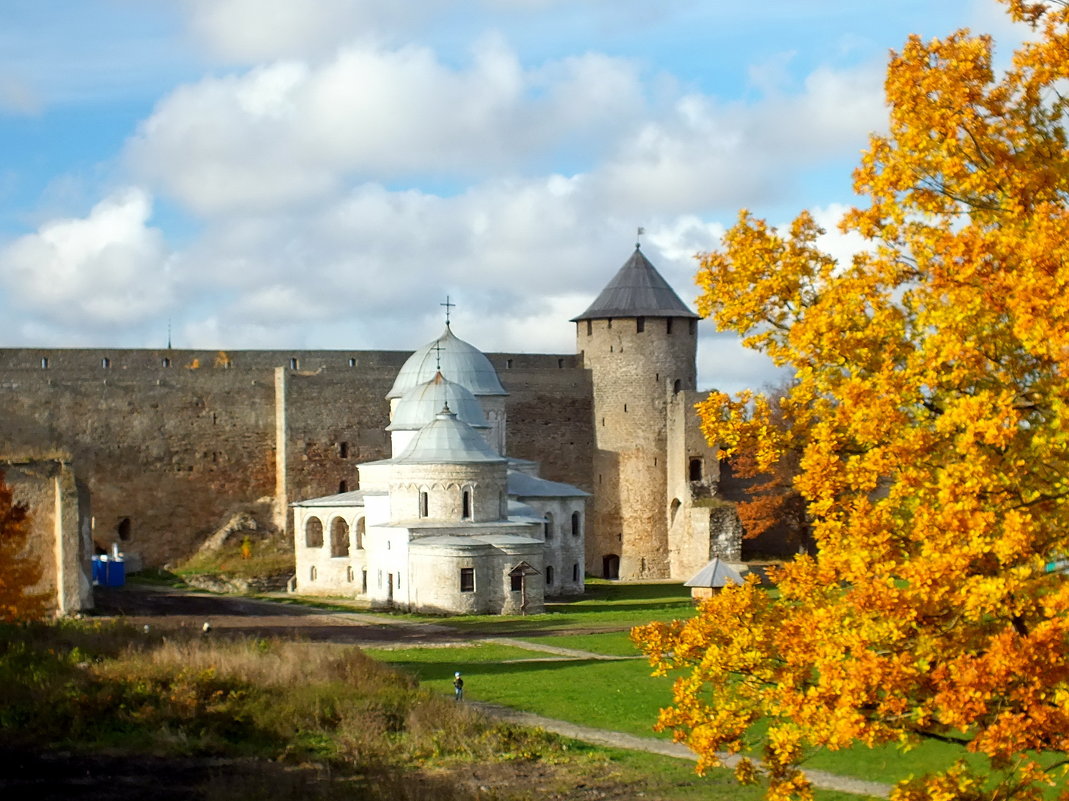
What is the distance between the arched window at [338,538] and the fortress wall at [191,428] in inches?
153

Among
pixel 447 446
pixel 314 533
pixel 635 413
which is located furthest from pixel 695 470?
pixel 314 533

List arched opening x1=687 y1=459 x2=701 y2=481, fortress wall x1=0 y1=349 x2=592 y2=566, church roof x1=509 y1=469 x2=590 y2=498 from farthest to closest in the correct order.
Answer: arched opening x1=687 y1=459 x2=701 y2=481 < fortress wall x1=0 y1=349 x2=592 y2=566 < church roof x1=509 y1=469 x2=590 y2=498

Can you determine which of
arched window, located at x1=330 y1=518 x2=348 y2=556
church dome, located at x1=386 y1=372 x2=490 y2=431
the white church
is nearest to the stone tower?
the white church

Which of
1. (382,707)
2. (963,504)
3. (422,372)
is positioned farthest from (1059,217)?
(422,372)

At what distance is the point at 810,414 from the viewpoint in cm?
1020

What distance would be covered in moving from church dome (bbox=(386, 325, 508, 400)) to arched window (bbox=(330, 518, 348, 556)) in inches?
162

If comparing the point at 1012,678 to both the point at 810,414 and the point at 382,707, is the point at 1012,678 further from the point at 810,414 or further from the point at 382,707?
the point at 382,707

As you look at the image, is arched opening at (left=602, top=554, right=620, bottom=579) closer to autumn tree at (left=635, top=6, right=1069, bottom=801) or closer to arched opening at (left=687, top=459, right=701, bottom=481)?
arched opening at (left=687, top=459, right=701, bottom=481)

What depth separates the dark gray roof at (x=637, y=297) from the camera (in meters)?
43.3

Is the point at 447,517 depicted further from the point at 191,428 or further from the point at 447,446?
the point at 191,428

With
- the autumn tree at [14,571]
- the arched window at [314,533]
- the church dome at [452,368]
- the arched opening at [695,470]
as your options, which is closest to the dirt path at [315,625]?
the autumn tree at [14,571]

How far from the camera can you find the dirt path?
17.4m

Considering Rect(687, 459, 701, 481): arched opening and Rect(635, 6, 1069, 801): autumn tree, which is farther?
Rect(687, 459, 701, 481): arched opening

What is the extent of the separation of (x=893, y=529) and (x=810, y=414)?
3.98 ft
